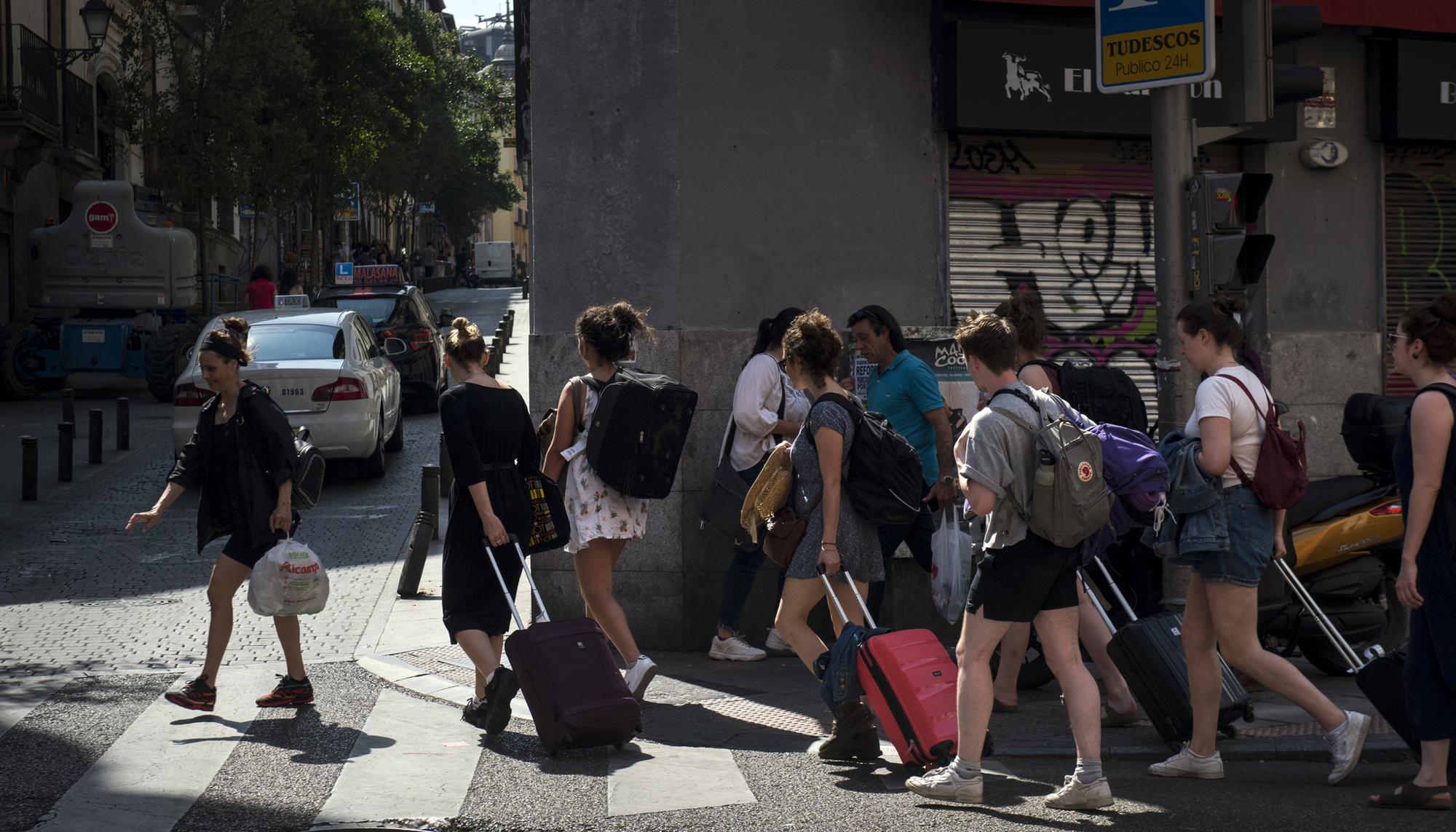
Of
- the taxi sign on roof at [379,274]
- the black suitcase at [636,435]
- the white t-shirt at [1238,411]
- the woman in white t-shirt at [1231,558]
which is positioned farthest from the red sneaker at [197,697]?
the taxi sign on roof at [379,274]

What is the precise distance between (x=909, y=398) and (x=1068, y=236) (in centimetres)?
270

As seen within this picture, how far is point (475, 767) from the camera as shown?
20.4ft

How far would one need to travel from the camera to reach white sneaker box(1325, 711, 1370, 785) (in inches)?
228

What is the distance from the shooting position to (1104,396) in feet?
24.6

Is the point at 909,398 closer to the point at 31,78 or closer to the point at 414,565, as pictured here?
the point at 414,565

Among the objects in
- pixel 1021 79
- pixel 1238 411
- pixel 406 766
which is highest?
pixel 1021 79

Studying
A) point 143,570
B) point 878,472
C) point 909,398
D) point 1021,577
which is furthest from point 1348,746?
point 143,570

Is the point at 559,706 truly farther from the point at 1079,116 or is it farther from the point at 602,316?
the point at 1079,116

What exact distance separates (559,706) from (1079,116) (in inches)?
200

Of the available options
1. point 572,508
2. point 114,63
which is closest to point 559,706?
point 572,508

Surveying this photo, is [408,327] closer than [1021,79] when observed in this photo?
No

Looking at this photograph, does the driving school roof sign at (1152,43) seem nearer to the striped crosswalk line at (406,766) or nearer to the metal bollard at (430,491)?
the striped crosswalk line at (406,766)

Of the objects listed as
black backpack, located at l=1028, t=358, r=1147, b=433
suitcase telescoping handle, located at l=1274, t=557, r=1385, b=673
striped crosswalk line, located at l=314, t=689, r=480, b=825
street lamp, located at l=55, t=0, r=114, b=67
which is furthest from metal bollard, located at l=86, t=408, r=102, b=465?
street lamp, located at l=55, t=0, r=114, b=67

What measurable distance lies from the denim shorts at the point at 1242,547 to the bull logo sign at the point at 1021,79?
13.5 ft
